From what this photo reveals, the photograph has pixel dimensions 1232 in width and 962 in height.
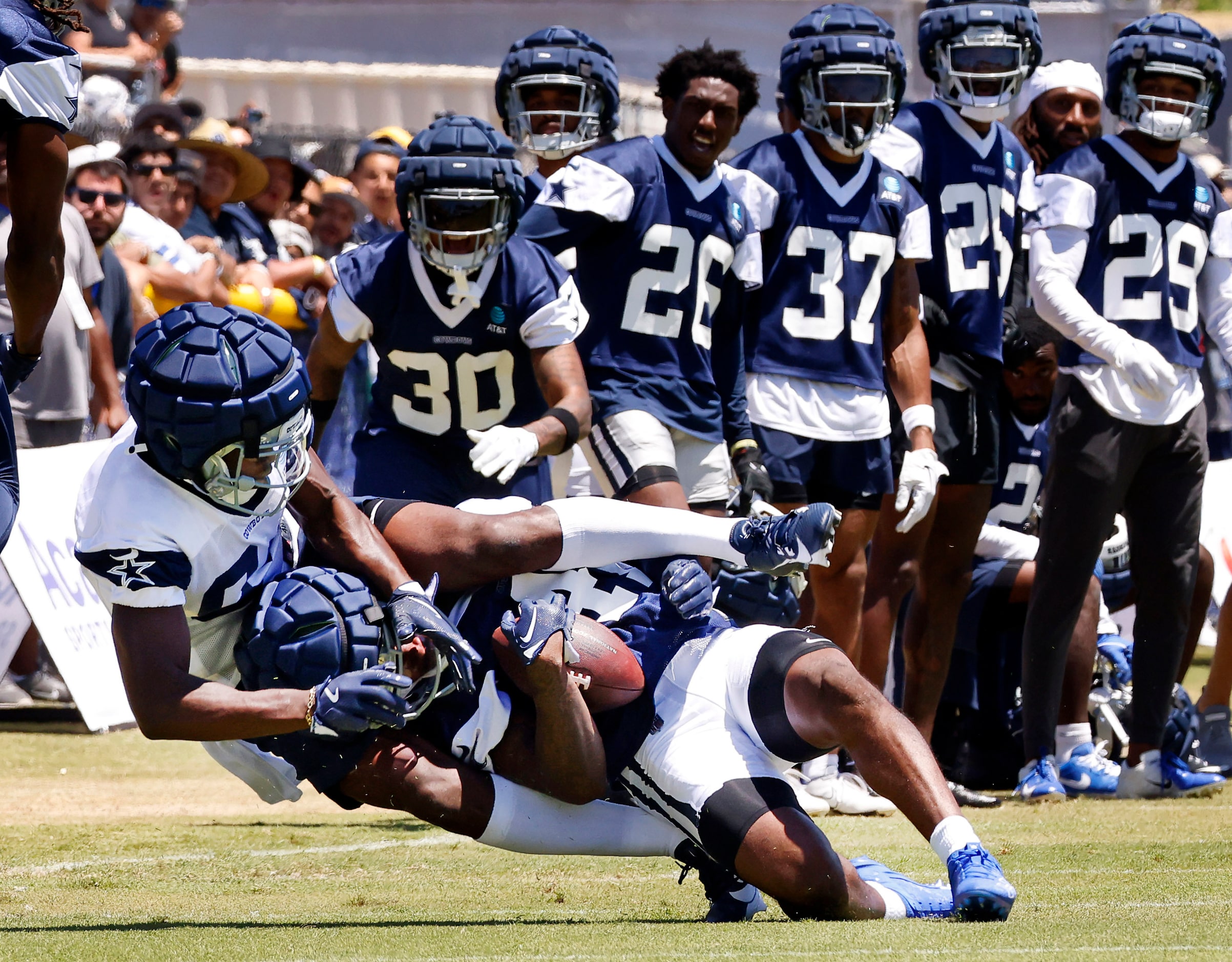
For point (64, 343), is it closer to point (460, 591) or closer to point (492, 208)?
point (492, 208)

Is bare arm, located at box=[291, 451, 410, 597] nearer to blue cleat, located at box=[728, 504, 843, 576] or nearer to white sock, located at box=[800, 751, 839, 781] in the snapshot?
blue cleat, located at box=[728, 504, 843, 576]

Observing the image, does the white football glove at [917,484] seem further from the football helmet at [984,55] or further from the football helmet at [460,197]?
the football helmet at [460,197]

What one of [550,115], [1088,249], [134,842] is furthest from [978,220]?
[134,842]

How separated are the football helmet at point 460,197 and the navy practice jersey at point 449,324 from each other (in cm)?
9

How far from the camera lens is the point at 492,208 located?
17.7 ft

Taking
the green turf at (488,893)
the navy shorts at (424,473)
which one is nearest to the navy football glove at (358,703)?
the green turf at (488,893)

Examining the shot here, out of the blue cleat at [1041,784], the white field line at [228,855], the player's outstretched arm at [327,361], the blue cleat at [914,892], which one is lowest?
the blue cleat at [1041,784]

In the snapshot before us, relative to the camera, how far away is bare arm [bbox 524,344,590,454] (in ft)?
17.1

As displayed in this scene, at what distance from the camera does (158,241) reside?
8.55 metres

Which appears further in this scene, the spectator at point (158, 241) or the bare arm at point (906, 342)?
the spectator at point (158, 241)

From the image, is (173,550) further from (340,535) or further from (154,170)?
(154,170)

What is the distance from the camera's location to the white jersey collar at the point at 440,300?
553 centimetres

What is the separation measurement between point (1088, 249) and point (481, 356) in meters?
2.12

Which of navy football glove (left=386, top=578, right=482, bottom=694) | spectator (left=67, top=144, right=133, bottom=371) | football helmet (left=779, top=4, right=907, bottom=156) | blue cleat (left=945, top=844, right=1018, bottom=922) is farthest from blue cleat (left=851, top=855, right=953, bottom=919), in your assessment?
spectator (left=67, top=144, right=133, bottom=371)
